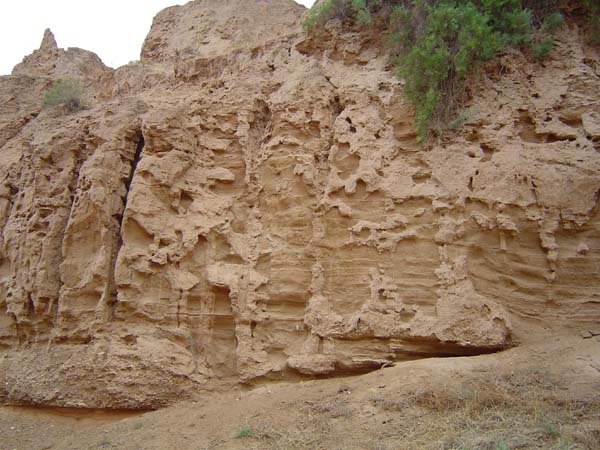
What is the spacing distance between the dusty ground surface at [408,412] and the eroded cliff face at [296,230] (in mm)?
359

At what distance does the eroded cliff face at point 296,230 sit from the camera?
6688 mm

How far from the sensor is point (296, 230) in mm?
7609

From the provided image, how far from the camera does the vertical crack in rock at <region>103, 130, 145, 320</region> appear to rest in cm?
783

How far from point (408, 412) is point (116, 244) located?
4982 millimetres

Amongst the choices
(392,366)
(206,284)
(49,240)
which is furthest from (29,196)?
(392,366)

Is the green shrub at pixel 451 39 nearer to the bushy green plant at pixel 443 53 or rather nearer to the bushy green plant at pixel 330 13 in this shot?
the bushy green plant at pixel 443 53

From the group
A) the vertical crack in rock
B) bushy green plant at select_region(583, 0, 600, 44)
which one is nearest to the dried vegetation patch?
the vertical crack in rock

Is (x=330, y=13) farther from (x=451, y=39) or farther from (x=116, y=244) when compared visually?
(x=116, y=244)

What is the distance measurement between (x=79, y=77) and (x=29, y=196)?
400cm

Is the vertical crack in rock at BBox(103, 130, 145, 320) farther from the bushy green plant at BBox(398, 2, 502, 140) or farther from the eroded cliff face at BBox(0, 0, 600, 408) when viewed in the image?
the bushy green plant at BBox(398, 2, 502, 140)

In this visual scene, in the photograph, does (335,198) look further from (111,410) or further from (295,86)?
(111,410)

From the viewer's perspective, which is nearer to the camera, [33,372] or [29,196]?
[33,372]

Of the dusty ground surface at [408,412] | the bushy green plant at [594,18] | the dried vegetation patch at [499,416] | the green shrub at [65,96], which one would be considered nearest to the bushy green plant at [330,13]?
the bushy green plant at [594,18]

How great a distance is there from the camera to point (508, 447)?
4.52 meters
